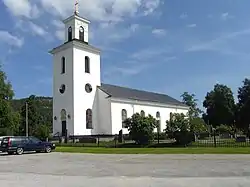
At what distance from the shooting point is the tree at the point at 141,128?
119 ft

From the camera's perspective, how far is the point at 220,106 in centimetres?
8606

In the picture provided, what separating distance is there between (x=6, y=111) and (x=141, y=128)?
98.4ft

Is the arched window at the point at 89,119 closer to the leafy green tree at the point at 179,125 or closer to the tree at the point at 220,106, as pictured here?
the leafy green tree at the point at 179,125

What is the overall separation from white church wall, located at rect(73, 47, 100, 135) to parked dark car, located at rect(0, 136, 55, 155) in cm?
2089

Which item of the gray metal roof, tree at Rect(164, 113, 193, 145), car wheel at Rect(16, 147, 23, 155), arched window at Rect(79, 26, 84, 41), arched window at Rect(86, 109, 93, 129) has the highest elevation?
arched window at Rect(79, 26, 84, 41)

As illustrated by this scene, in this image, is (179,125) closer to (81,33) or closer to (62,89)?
(62,89)

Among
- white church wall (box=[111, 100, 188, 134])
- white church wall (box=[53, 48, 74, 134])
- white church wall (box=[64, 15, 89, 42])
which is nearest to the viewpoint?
white church wall (box=[53, 48, 74, 134])

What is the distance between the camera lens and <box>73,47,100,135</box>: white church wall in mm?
54031

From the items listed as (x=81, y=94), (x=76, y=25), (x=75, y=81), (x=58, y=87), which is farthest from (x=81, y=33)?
(x=81, y=94)

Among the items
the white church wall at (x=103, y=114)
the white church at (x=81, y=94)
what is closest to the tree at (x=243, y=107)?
the white church at (x=81, y=94)

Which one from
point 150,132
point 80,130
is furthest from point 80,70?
point 150,132

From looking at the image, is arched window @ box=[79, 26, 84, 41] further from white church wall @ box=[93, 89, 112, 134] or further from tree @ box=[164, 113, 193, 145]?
tree @ box=[164, 113, 193, 145]

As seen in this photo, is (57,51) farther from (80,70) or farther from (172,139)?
(172,139)

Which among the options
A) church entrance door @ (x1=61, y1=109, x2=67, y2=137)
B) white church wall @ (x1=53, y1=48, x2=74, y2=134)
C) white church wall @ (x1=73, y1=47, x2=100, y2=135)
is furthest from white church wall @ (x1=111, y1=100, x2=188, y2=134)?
church entrance door @ (x1=61, y1=109, x2=67, y2=137)
